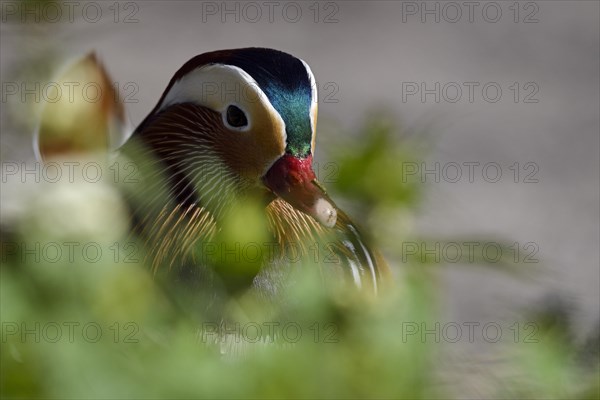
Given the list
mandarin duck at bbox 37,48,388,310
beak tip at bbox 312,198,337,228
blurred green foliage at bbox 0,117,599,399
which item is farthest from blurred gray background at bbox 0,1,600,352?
blurred green foliage at bbox 0,117,599,399

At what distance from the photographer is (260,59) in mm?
754

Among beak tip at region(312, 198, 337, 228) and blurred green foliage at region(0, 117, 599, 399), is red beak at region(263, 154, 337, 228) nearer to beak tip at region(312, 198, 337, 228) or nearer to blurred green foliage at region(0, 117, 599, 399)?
beak tip at region(312, 198, 337, 228)

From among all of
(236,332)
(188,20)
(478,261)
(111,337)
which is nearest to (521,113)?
(188,20)

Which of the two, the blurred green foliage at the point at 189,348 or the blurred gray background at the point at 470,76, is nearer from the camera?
the blurred green foliage at the point at 189,348

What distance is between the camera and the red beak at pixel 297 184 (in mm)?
670

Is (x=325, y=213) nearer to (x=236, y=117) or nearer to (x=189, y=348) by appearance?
(x=236, y=117)

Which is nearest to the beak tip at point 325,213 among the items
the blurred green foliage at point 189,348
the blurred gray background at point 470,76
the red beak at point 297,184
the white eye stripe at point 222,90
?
the red beak at point 297,184

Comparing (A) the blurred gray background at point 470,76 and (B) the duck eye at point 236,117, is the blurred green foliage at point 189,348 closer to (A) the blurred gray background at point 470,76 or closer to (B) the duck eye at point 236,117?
(B) the duck eye at point 236,117

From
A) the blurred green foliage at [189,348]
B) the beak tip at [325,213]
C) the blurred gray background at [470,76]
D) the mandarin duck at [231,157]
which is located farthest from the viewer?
the blurred gray background at [470,76]

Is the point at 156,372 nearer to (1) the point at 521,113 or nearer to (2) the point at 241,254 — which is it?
(2) the point at 241,254

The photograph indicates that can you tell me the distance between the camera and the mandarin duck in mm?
714

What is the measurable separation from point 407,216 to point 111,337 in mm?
148

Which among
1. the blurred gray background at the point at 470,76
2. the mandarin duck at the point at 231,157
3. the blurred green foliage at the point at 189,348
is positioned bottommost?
the blurred gray background at the point at 470,76

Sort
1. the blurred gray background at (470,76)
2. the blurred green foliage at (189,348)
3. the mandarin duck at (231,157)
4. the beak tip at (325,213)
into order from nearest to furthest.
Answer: the blurred green foliage at (189,348), the beak tip at (325,213), the mandarin duck at (231,157), the blurred gray background at (470,76)
